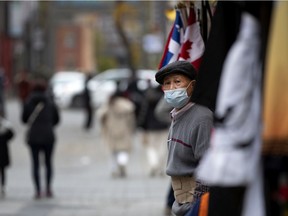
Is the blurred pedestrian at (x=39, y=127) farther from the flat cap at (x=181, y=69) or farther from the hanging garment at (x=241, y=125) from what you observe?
the hanging garment at (x=241, y=125)

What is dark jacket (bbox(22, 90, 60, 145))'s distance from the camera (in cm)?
1325

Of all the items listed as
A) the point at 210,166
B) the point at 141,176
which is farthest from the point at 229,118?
the point at 141,176

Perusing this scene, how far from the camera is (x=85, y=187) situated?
1505 cm

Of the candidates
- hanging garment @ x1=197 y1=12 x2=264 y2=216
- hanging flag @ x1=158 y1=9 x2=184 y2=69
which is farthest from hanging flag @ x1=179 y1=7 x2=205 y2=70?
hanging garment @ x1=197 y1=12 x2=264 y2=216

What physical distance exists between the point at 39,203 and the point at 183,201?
764 centimetres

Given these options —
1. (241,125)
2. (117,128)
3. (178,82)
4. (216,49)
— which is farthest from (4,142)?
(241,125)

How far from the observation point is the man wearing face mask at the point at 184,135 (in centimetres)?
555

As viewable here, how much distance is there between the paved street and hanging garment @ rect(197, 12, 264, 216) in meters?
8.53

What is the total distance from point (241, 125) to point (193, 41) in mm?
2780

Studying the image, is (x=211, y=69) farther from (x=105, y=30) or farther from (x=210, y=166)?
(x=105, y=30)

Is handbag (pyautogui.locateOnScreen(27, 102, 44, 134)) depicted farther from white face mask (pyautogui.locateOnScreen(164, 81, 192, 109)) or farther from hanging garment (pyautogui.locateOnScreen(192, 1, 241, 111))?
hanging garment (pyautogui.locateOnScreen(192, 1, 241, 111))

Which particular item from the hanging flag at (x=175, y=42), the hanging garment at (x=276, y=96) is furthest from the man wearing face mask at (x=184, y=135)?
the hanging garment at (x=276, y=96)

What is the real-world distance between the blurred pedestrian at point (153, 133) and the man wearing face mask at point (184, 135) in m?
10.7

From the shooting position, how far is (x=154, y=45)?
4059 centimetres
